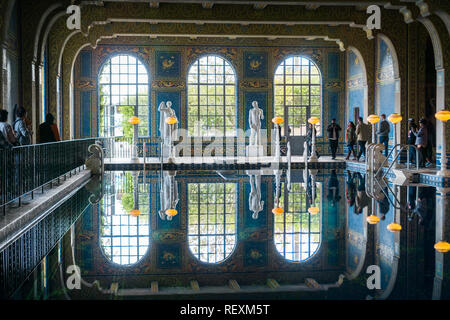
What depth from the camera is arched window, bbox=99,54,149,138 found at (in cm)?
2475

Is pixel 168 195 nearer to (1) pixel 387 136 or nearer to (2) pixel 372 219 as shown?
(2) pixel 372 219

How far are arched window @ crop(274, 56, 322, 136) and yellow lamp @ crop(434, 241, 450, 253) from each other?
1936 centimetres

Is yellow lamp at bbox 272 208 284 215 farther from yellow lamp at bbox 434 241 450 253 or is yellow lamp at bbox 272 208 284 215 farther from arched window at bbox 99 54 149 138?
arched window at bbox 99 54 149 138

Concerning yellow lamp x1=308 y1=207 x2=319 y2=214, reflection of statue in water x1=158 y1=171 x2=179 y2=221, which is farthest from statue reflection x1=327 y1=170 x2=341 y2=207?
reflection of statue in water x1=158 y1=171 x2=179 y2=221

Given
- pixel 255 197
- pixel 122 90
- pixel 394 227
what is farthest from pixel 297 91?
pixel 394 227

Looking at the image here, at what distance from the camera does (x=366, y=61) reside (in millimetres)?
21516

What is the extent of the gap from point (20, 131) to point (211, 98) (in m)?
14.3

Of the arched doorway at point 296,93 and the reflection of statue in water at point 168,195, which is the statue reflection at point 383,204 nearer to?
the reflection of statue in water at point 168,195

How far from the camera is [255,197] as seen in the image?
36.9ft

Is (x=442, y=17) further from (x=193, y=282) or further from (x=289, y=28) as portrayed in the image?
(x=193, y=282)

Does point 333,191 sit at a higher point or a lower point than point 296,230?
higher

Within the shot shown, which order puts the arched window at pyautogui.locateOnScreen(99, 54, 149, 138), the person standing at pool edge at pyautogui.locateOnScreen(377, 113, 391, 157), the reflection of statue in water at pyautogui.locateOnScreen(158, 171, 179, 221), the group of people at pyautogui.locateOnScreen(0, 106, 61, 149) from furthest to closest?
the arched window at pyautogui.locateOnScreen(99, 54, 149, 138) → the person standing at pool edge at pyautogui.locateOnScreen(377, 113, 391, 157) → the group of people at pyautogui.locateOnScreen(0, 106, 61, 149) → the reflection of statue in water at pyautogui.locateOnScreen(158, 171, 179, 221)

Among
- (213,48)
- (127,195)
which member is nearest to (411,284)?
(127,195)
